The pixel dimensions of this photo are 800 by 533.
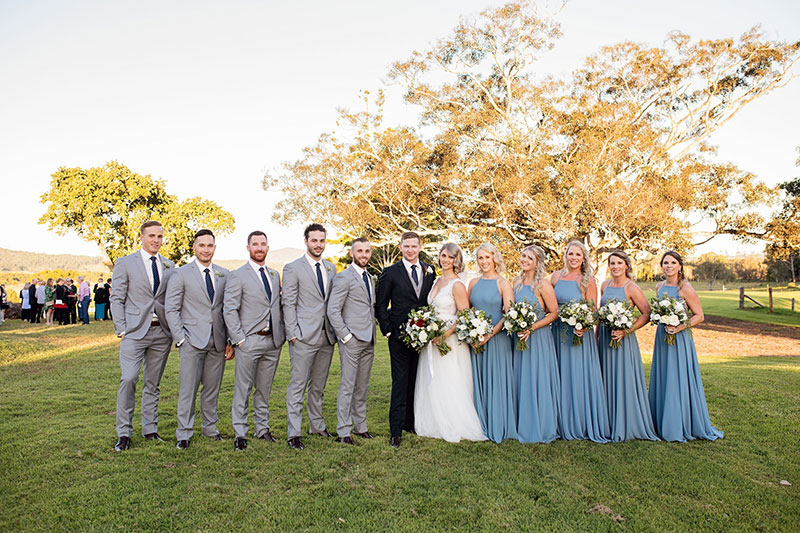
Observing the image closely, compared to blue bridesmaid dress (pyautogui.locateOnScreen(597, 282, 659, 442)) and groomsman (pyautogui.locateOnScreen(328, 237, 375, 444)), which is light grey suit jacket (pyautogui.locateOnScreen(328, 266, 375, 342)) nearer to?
groomsman (pyautogui.locateOnScreen(328, 237, 375, 444))

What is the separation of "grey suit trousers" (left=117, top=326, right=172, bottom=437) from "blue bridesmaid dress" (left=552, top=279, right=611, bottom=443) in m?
4.60

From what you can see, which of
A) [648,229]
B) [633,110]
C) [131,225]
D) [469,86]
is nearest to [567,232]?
[648,229]

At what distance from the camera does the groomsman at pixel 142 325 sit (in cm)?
591

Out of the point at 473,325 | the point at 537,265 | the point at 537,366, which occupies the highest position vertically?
the point at 537,265

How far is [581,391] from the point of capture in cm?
652

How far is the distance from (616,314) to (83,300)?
1013 inches

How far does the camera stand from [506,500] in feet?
15.3

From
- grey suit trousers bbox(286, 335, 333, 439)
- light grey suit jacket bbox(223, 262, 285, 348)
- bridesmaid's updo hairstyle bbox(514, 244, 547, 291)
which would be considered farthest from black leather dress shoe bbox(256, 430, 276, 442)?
bridesmaid's updo hairstyle bbox(514, 244, 547, 291)

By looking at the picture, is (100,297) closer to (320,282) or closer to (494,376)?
(320,282)

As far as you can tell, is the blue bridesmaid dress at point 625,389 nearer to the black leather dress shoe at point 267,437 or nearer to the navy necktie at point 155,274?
the black leather dress shoe at point 267,437

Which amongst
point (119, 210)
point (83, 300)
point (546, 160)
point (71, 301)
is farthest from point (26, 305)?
point (546, 160)

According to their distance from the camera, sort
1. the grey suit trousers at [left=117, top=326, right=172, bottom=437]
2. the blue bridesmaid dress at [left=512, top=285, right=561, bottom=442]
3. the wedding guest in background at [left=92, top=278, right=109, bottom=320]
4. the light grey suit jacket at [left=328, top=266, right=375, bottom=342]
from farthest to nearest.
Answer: the wedding guest in background at [left=92, top=278, right=109, bottom=320]
the blue bridesmaid dress at [left=512, top=285, right=561, bottom=442]
the light grey suit jacket at [left=328, top=266, right=375, bottom=342]
the grey suit trousers at [left=117, top=326, right=172, bottom=437]

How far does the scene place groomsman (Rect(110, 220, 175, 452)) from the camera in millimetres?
5914

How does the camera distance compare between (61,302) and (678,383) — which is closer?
(678,383)
